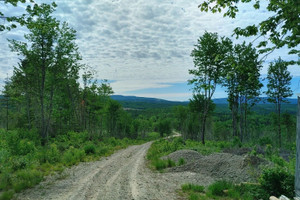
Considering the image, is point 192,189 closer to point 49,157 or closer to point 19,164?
point 19,164

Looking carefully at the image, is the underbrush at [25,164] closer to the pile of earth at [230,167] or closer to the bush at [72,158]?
the bush at [72,158]

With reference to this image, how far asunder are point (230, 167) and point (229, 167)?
0.06m

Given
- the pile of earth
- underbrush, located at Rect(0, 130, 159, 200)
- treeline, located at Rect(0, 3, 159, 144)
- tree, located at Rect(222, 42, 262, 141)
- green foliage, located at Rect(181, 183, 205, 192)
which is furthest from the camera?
treeline, located at Rect(0, 3, 159, 144)

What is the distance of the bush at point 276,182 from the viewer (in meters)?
6.74

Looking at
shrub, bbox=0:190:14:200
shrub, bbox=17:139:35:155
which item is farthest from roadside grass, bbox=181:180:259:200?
shrub, bbox=17:139:35:155

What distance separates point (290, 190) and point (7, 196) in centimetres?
915

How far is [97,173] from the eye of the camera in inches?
433

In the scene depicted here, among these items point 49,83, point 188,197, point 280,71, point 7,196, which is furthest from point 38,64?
point 280,71

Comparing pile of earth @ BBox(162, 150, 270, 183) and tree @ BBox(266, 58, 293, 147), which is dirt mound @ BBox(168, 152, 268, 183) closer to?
pile of earth @ BBox(162, 150, 270, 183)

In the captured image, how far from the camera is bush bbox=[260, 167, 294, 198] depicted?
6738 mm

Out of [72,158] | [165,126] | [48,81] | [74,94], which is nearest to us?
[72,158]

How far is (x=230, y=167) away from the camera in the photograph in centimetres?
1059

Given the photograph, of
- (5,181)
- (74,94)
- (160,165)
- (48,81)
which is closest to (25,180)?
(5,181)

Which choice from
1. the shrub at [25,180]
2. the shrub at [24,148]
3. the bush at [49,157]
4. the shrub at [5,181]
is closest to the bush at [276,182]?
the shrub at [25,180]
